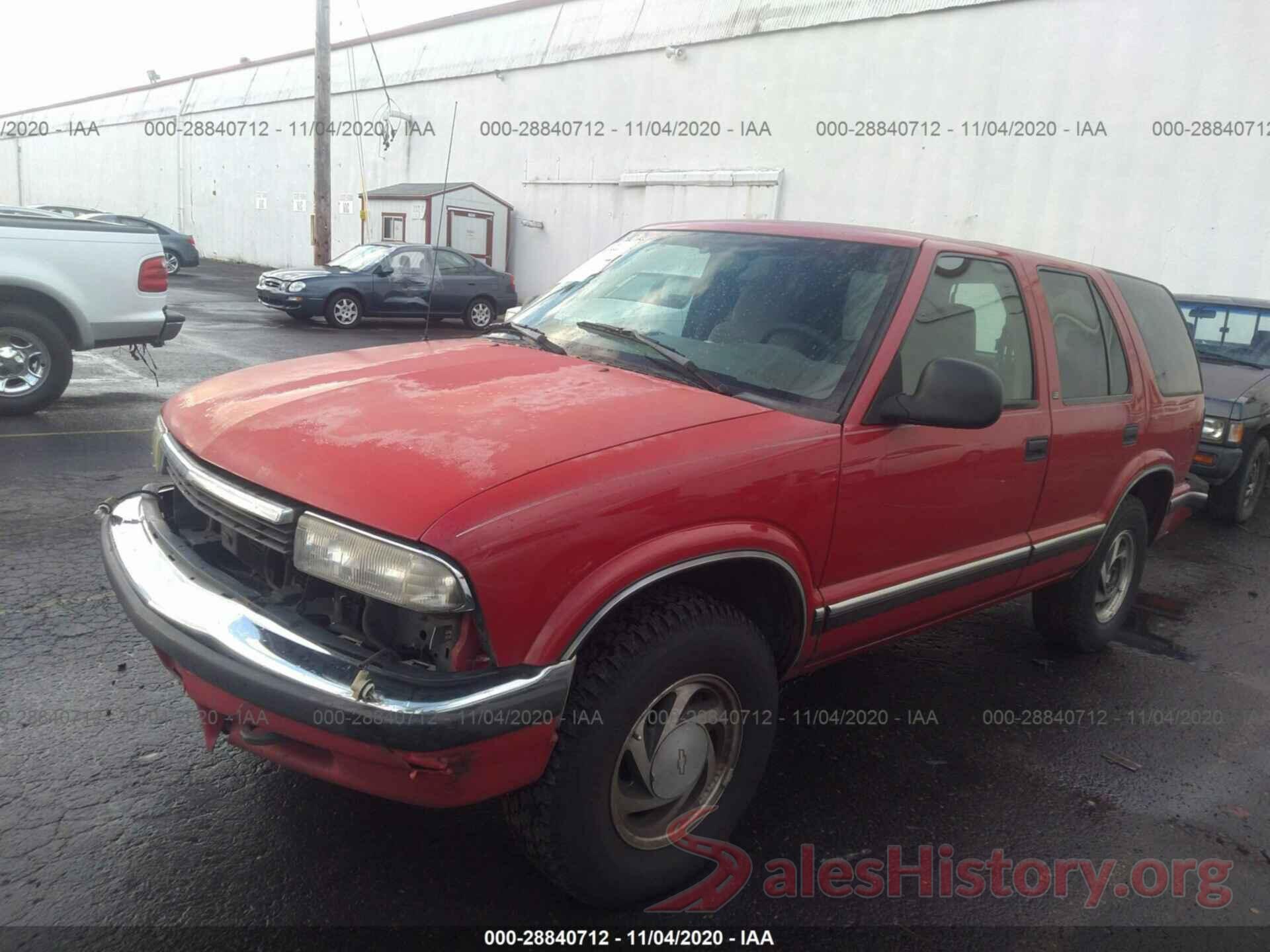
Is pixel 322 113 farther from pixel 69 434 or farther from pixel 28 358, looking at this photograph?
pixel 69 434

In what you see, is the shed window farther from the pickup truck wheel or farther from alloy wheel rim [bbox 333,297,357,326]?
the pickup truck wheel

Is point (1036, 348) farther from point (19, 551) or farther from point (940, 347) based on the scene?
point (19, 551)

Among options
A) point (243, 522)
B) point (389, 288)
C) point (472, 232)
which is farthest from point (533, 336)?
point (472, 232)

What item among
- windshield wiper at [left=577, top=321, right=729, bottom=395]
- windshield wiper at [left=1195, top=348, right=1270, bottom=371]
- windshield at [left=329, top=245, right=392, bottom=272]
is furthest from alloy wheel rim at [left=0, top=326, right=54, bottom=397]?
windshield wiper at [left=1195, top=348, right=1270, bottom=371]

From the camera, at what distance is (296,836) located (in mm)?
2715

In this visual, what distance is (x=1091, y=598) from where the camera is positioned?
4434 millimetres

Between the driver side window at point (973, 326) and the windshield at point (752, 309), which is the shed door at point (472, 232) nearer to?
the windshield at point (752, 309)

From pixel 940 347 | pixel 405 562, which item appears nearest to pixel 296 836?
pixel 405 562

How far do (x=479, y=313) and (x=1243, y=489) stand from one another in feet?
44.7

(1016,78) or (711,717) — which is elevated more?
(1016,78)

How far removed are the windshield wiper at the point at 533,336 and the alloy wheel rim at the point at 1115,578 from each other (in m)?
2.79

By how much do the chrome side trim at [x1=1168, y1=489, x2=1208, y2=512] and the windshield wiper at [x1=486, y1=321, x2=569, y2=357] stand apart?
10.7 ft

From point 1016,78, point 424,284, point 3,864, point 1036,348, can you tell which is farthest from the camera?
point 424,284

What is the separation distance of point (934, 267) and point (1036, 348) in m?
0.71
